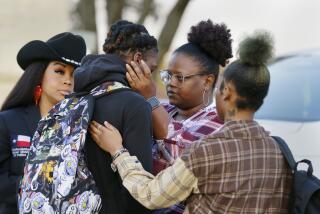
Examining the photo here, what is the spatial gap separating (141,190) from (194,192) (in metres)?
0.20

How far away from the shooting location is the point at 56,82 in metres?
3.63

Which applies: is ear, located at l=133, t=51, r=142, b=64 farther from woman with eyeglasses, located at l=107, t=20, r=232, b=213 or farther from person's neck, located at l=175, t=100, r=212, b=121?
person's neck, located at l=175, t=100, r=212, b=121

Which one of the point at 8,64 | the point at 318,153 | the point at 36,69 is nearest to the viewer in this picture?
the point at 36,69

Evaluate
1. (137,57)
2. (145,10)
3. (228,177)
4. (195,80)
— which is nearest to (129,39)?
(137,57)

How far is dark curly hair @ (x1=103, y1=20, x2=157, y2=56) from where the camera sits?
113 inches

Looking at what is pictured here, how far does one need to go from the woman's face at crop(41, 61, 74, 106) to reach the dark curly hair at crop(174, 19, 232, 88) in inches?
27.5

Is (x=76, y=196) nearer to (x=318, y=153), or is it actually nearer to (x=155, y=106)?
(x=155, y=106)

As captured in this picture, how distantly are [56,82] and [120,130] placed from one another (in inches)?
38.5

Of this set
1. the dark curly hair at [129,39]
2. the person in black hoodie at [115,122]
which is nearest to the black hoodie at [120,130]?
the person in black hoodie at [115,122]

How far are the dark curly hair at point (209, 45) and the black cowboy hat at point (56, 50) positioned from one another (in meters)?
0.63

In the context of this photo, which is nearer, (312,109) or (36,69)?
(36,69)

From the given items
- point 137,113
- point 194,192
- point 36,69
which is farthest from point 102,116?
point 36,69

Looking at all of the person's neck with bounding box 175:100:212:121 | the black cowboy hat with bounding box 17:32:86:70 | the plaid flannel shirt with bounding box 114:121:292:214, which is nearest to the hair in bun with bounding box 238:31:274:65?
the plaid flannel shirt with bounding box 114:121:292:214

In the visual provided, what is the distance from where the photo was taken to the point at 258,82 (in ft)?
8.34
